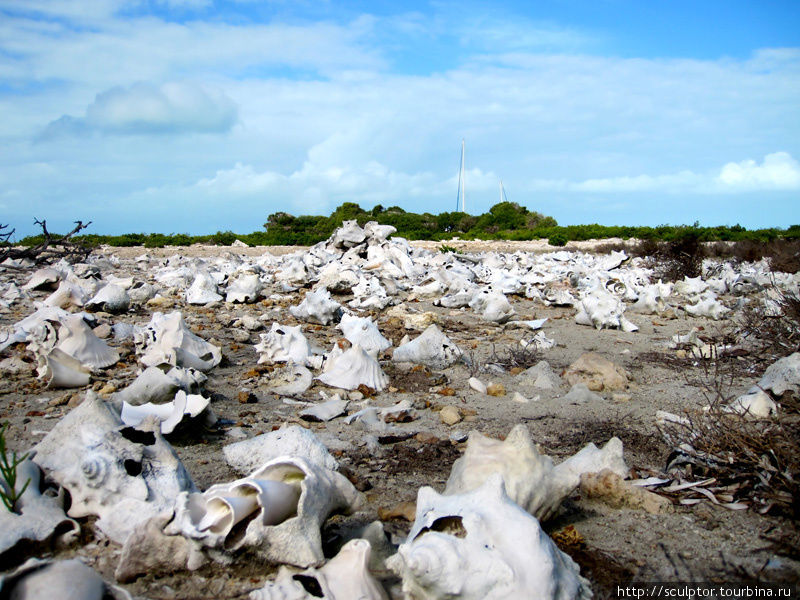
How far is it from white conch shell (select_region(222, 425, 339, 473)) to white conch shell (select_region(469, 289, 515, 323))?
448 cm

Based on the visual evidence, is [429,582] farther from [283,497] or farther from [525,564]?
[283,497]

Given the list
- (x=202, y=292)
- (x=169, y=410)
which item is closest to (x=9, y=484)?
(x=169, y=410)

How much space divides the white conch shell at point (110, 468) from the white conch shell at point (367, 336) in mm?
2685

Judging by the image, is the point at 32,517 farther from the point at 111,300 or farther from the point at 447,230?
the point at 447,230

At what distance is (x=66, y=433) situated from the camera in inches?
80.0

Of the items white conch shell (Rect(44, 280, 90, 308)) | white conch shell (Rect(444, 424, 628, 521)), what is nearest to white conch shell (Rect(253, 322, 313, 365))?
white conch shell (Rect(44, 280, 90, 308))

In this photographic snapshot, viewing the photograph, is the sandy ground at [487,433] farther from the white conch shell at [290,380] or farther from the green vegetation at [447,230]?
the green vegetation at [447,230]

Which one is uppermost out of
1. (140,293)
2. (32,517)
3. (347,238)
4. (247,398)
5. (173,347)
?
(347,238)

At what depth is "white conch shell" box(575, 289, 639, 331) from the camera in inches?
257

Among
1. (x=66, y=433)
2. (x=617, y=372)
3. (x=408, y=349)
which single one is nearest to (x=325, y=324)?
(x=408, y=349)

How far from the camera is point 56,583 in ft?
4.53

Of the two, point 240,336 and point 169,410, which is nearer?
point 169,410

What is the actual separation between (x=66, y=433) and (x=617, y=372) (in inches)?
129

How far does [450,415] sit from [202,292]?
4433mm
